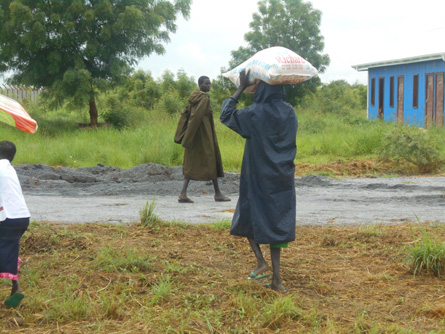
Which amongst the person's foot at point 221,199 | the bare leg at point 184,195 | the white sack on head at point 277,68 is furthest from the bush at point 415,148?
the white sack on head at point 277,68

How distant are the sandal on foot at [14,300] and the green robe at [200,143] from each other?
5618mm

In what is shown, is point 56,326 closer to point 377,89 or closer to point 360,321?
point 360,321

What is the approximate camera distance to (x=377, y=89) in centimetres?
2944

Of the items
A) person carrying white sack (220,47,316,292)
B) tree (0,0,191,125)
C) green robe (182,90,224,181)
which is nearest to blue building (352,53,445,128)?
tree (0,0,191,125)

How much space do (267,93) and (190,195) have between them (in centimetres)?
617

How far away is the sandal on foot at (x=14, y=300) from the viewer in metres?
4.10

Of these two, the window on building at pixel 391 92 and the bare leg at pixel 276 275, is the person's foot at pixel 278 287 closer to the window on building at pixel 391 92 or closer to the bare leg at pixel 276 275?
the bare leg at pixel 276 275

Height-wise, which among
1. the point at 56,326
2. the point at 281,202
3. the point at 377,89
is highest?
the point at 377,89

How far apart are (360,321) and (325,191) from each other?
744 centimetres

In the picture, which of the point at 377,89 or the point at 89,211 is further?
the point at 377,89

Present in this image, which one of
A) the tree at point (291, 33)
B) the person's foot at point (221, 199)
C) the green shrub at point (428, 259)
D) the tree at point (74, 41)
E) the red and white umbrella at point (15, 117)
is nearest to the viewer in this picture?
the red and white umbrella at point (15, 117)

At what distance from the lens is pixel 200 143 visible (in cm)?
975

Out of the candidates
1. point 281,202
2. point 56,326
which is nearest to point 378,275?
point 281,202

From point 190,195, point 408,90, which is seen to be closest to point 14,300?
point 190,195
